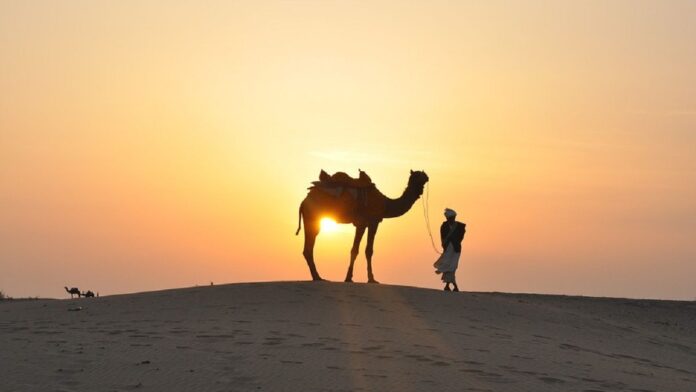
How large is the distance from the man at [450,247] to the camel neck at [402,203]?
84 cm

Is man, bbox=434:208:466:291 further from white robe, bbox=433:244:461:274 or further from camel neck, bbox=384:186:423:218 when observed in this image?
camel neck, bbox=384:186:423:218

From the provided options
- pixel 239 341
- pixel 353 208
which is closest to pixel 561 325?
pixel 353 208

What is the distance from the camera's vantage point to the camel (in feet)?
80.2

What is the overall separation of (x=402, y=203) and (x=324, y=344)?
9371 mm

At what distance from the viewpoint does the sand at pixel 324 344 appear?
45.8 feet

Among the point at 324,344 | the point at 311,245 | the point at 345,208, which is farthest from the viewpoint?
the point at 311,245

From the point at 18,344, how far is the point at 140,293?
7.68m

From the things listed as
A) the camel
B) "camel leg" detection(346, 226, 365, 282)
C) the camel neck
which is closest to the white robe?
the camel neck

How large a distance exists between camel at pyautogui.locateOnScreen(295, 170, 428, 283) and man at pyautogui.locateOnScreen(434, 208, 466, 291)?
1537 millimetres

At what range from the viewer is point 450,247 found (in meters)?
25.3

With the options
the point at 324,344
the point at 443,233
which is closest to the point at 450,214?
the point at 443,233

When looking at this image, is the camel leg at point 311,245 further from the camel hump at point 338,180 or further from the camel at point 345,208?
the camel hump at point 338,180

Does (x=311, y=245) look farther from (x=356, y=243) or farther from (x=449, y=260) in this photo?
(x=449, y=260)

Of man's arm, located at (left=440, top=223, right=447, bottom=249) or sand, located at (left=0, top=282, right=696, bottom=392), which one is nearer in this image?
sand, located at (left=0, top=282, right=696, bottom=392)
